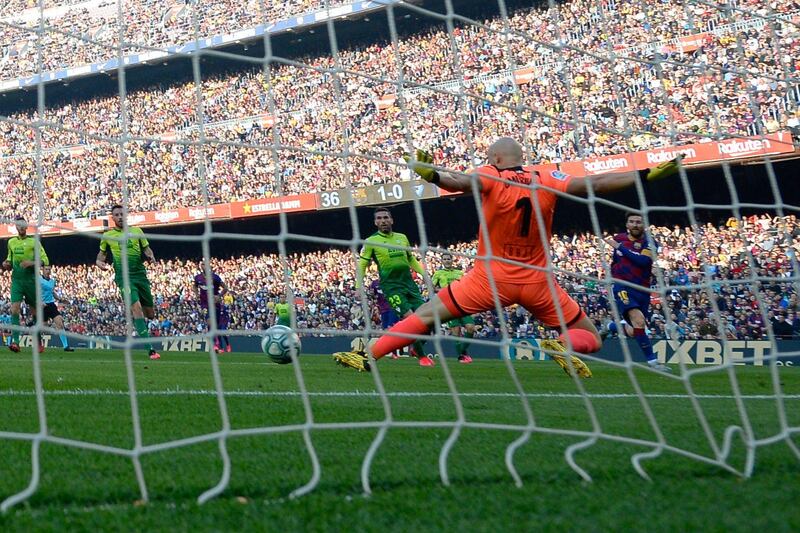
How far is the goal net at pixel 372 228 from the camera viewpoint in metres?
3.43

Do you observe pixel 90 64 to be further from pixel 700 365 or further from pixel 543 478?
pixel 543 478

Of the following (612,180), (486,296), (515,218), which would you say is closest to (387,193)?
(486,296)

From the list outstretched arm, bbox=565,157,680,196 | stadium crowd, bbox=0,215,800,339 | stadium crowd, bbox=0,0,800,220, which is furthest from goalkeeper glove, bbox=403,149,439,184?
stadium crowd, bbox=0,0,800,220

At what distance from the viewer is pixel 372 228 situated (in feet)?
79.3

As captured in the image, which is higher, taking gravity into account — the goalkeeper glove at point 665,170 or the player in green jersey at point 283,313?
the goalkeeper glove at point 665,170

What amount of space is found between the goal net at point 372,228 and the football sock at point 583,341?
1.25ft

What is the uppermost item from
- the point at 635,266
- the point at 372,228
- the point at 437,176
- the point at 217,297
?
the point at 437,176

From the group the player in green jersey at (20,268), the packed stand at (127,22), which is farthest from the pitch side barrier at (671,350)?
the packed stand at (127,22)

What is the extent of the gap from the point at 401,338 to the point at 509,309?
42.4 ft

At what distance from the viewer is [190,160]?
76.5 ft

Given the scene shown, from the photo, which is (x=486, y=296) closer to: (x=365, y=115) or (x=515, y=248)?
(x=515, y=248)

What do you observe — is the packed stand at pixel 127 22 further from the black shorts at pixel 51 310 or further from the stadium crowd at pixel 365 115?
the black shorts at pixel 51 310

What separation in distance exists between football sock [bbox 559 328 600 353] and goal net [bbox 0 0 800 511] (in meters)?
0.38

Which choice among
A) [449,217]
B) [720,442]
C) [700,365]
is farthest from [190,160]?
[720,442]
